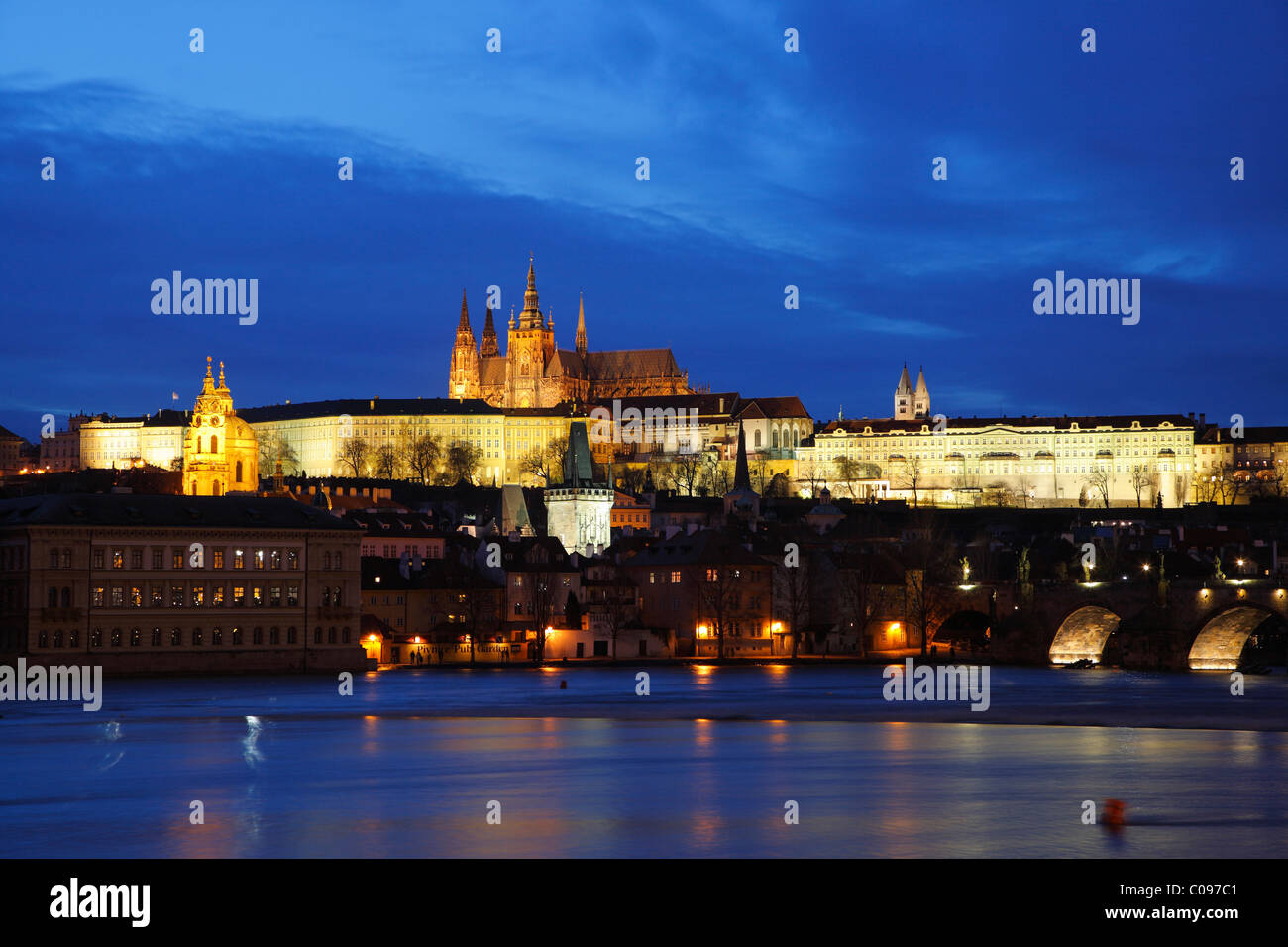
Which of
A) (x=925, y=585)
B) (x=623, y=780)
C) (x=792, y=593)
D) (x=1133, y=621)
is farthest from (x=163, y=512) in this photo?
(x=623, y=780)

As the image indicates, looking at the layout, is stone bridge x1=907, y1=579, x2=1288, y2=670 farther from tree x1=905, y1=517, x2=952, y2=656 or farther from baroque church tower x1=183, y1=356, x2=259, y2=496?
baroque church tower x1=183, y1=356, x2=259, y2=496

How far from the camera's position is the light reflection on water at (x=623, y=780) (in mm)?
26391

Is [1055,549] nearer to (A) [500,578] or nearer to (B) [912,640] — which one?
(B) [912,640]

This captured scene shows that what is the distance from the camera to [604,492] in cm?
11694

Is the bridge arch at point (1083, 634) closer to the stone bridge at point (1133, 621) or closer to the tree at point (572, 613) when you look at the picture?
the stone bridge at point (1133, 621)

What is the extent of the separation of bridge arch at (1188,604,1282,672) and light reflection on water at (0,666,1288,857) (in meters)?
20.3

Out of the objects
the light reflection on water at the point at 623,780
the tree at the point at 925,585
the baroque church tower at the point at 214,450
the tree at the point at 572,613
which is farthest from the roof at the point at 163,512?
the baroque church tower at the point at 214,450

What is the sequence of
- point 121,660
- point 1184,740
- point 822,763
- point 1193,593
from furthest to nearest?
1. point 1193,593
2. point 121,660
3. point 1184,740
4. point 822,763

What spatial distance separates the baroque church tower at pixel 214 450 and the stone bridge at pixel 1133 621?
229 ft

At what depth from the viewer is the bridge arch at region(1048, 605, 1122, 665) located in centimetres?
7969

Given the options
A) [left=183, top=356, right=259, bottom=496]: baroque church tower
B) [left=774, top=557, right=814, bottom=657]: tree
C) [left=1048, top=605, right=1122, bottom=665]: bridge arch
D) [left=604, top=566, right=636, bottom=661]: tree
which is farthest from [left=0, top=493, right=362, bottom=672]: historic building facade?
[left=183, top=356, right=259, bottom=496]: baroque church tower

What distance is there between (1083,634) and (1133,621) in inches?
251
